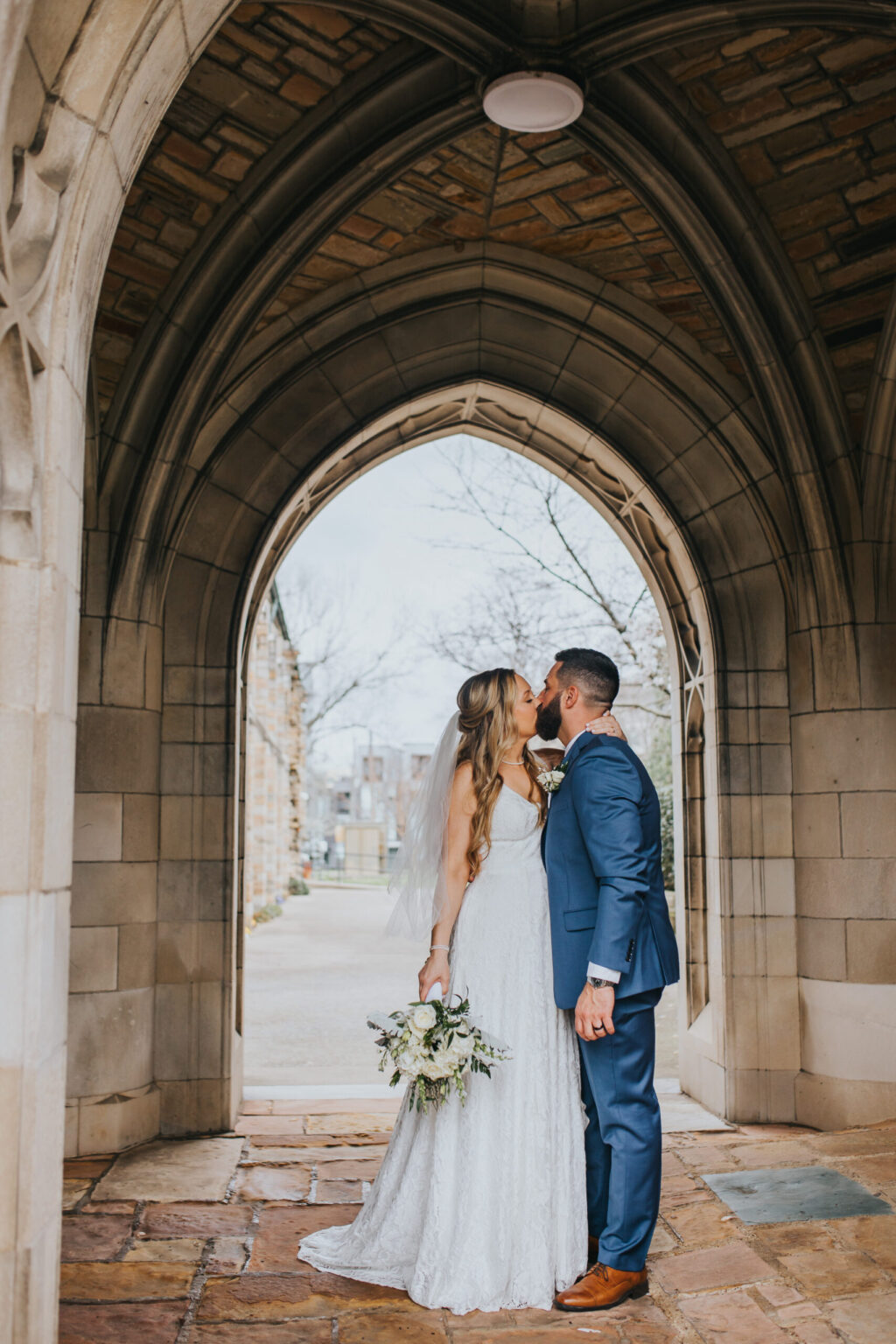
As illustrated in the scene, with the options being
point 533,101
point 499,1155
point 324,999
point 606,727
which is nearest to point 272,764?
point 324,999

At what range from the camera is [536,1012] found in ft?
10.8

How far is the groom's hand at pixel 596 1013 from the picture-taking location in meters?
3.08

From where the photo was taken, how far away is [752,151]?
195 inches

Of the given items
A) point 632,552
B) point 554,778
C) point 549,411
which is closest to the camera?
point 554,778

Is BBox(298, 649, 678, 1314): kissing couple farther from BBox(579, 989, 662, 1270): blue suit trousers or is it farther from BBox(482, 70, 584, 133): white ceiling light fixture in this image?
BBox(482, 70, 584, 133): white ceiling light fixture

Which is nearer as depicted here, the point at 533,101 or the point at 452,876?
the point at 452,876

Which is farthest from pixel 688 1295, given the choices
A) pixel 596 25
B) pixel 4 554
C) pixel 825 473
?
pixel 596 25

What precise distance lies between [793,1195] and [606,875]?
160 cm

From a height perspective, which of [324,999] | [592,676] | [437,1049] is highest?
[592,676]

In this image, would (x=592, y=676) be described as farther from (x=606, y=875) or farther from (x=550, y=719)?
(x=606, y=875)

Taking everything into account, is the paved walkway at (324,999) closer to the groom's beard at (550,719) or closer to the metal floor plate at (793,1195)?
the metal floor plate at (793,1195)

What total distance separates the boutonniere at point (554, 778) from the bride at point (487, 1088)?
0.17 feet

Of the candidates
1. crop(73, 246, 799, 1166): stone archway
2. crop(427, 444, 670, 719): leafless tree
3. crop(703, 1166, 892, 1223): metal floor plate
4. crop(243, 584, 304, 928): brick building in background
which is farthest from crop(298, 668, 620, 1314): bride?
crop(243, 584, 304, 928): brick building in background

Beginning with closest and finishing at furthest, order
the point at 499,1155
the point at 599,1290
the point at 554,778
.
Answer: the point at 599,1290
the point at 499,1155
the point at 554,778
